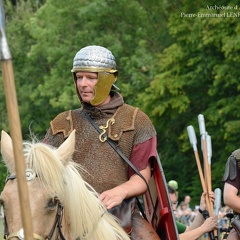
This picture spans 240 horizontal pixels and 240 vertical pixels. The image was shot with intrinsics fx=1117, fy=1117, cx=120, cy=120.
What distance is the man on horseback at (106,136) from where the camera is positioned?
7844mm

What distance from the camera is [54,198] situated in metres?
6.82

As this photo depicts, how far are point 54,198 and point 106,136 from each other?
3.92 ft

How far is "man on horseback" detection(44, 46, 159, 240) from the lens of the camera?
7.84 m

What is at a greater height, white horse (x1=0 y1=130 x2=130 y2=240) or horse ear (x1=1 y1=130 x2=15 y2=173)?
horse ear (x1=1 y1=130 x2=15 y2=173)

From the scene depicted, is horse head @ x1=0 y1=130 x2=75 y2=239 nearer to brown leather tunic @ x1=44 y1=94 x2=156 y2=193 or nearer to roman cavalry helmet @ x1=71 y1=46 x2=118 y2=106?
brown leather tunic @ x1=44 y1=94 x2=156 y2=193

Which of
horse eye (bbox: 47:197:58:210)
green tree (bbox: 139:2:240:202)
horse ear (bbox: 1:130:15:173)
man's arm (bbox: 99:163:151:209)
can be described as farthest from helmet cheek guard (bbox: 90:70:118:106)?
green tree (bbox: 139:2:240:202)

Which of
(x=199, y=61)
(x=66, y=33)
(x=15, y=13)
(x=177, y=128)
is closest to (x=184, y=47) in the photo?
(x=199, y=61)

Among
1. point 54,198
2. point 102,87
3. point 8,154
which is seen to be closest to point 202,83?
point 102,87

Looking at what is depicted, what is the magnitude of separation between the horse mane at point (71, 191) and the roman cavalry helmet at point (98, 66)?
33.9 inches

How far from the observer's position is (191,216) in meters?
21.1

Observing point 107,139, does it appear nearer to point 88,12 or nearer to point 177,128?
point 177,128

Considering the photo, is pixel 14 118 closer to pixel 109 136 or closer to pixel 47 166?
pixel 47 166

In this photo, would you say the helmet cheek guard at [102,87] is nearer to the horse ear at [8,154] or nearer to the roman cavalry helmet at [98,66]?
the roman cavalry helmet at [98,66]

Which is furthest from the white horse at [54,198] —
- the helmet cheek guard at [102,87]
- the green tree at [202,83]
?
the green tree at [202,83]
